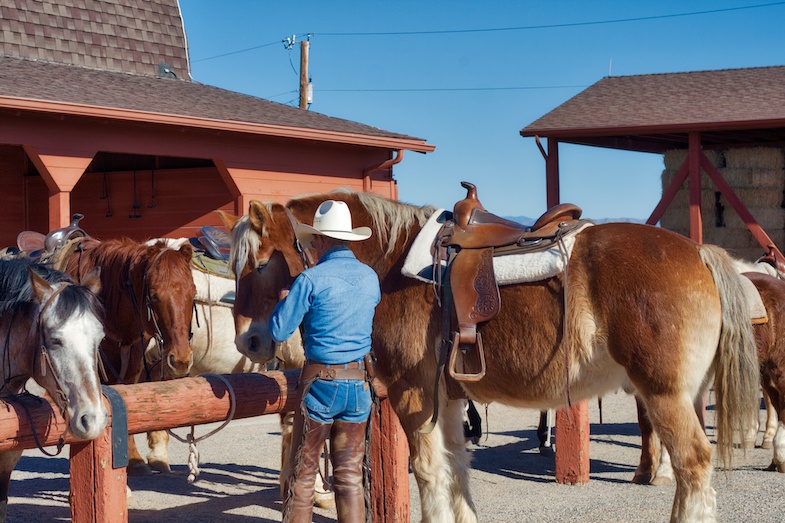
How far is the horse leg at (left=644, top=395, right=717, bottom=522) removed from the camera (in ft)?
14.3

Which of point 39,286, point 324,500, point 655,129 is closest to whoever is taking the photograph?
point 39,286

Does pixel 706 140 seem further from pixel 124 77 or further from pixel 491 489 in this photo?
pixel 491 489

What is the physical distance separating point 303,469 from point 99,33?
12.3 meters

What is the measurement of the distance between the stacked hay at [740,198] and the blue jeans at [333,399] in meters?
11.3

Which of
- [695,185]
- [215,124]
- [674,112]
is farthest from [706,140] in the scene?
[215,124]

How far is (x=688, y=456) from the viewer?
437 cm

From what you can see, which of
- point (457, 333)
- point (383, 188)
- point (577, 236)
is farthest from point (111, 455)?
point (383, 188)

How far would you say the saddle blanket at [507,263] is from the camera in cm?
464

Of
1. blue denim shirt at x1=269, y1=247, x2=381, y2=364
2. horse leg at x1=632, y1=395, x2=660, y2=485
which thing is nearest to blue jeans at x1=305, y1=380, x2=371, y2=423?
blue denim shirt at x1=269, y1=247, x2=381, y2=364

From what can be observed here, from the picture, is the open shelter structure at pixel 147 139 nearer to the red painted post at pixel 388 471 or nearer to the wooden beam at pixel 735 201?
the wooden beam at pixel 735 201

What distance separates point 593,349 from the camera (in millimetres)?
4578

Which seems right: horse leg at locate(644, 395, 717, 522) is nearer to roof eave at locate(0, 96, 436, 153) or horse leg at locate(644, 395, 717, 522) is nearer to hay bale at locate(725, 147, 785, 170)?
roof eave at locate(0, 96, 436, 153)

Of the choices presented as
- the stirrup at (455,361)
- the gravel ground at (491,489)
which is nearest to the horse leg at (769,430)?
the gravel ground at (491,489)

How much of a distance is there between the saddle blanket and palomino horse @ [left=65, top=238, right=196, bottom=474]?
1.87m
